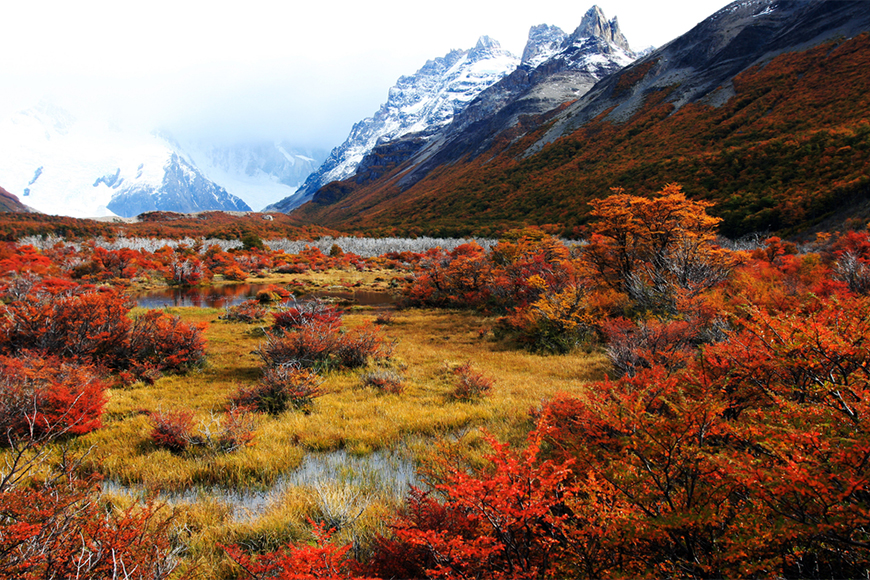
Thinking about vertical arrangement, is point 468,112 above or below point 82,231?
above

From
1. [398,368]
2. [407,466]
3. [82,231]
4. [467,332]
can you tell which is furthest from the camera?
A: [82,231]

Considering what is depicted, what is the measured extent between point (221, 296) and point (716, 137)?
57.8 meters

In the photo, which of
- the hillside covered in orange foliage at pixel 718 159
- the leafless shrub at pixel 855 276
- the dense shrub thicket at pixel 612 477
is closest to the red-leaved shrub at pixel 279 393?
the dense shrub thicket at pixel 612 477

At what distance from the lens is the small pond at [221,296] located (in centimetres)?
2038

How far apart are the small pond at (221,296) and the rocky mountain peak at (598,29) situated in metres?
150

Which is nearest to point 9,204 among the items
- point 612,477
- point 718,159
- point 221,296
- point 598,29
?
point 221,296

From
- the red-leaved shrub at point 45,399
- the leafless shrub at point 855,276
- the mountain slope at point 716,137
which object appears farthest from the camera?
the mountain slope at point 716,137

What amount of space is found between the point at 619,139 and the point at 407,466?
69241mm

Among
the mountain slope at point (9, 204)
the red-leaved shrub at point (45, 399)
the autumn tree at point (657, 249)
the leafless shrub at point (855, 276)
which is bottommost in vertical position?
the leafless shrub at point (855, 276)

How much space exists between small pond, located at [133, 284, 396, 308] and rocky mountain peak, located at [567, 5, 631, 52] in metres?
150

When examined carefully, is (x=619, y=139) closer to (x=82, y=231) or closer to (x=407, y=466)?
(x=407, y=466)

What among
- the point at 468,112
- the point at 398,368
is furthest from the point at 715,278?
the point at 468,112

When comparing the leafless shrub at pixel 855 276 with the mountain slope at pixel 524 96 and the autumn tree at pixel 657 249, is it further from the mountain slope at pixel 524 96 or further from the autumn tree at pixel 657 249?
the mountain slope at pixel 524 96

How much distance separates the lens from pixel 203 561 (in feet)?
9.10
